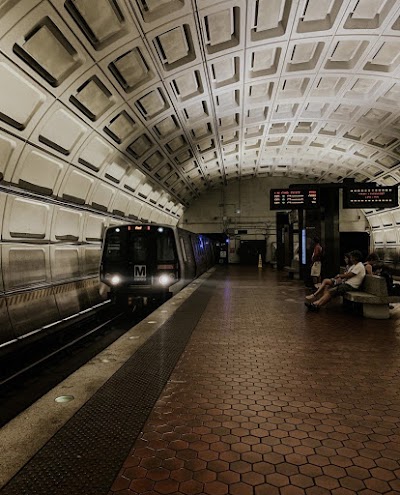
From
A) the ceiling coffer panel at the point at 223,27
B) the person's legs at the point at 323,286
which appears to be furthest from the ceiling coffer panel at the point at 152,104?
the person's legs at the point at 323,286

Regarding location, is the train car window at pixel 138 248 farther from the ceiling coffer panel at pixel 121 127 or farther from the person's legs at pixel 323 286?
the person's legs at pixel 323 286

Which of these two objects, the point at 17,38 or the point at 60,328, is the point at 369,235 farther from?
the point at 17,38

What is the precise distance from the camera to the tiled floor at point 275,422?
2.04 m

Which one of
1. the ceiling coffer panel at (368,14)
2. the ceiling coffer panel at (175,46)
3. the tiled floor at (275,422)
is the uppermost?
the ceiling coffer panel at (368,14)

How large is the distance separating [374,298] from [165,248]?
5819 millimetres

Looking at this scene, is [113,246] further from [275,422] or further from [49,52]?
[275,422]

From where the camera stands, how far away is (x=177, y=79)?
9656 mm

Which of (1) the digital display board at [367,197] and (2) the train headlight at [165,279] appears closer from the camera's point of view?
(2) the train headlight at [165,279]

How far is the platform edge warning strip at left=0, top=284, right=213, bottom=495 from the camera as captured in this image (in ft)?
6.49

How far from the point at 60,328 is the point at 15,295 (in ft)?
5.55

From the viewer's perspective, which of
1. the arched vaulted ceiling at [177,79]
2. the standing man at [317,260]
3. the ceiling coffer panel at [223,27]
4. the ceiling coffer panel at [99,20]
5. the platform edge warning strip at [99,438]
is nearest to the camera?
the platform edge warning strip at [99,438]

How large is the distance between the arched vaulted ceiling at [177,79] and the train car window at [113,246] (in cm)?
167

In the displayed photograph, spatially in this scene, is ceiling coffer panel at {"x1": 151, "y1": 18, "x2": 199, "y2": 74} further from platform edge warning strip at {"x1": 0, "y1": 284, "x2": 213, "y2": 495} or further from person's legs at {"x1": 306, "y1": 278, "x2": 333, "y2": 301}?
platform edge warning strip at {"x1": 0, "y1": 284, "x2": 213, "y2": 495}

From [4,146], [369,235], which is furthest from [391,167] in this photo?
[4,146]
